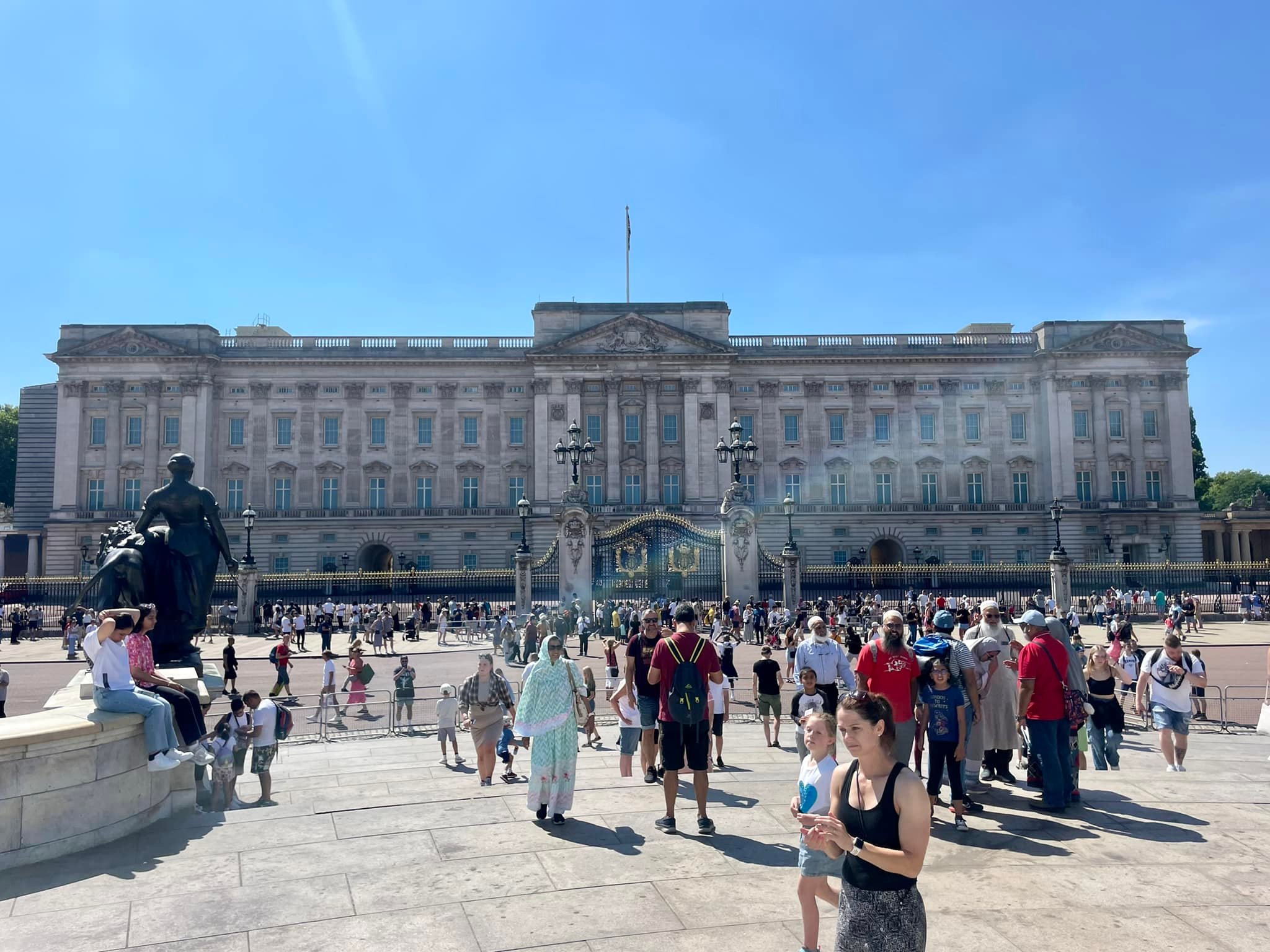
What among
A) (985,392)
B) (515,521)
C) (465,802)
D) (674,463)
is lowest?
(465,802)

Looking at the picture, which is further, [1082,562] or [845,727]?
[1082,562]

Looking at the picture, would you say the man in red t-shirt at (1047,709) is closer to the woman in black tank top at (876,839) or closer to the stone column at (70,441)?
the woman in black tank top at (876,839)

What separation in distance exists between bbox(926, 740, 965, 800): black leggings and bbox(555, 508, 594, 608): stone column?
25548 millimetres

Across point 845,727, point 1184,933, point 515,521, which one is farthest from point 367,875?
point 515,521

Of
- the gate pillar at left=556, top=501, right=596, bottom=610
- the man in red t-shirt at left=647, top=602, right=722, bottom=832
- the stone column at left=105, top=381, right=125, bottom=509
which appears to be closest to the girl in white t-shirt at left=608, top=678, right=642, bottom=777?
the man in red t-shirt at left=647, top=602, right=722, bottom=832

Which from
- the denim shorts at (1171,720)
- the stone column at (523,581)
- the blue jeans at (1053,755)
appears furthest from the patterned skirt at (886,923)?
the stone column at (523,581)

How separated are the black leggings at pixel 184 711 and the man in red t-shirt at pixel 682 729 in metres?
4.44

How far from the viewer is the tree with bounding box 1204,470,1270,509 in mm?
97269

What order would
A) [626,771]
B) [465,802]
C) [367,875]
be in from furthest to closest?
[626,771], [465,802], [367,875]

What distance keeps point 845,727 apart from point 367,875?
4.43m

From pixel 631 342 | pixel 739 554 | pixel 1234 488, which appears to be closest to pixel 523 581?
pixel 739 554

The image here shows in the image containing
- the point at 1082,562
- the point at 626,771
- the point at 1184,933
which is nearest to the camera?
the point at 1184,933

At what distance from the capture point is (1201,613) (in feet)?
119

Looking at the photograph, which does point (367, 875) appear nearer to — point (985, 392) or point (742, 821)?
point (742, 821)
